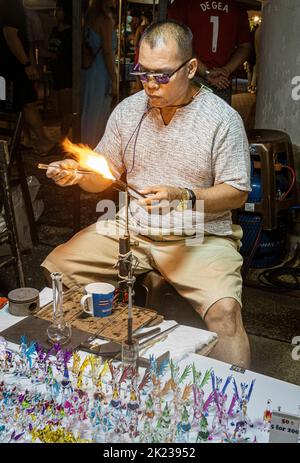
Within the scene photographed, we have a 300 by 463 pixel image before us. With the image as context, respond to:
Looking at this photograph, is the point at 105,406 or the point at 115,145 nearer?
the point at 105,406

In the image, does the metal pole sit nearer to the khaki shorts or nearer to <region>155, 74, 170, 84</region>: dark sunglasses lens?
the khaki shorts

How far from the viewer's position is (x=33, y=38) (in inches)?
381

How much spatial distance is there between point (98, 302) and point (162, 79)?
121cm

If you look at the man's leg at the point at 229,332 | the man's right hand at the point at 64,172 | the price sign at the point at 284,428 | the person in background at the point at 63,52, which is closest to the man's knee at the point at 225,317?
the man's leg at the point at 229,332

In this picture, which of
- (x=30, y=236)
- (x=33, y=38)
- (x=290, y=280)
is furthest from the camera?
(x=33, y=38)

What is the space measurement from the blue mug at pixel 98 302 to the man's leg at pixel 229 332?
587mm

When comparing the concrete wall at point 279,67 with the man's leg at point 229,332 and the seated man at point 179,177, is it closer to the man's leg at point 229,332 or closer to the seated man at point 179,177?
the seated man at point 179,177

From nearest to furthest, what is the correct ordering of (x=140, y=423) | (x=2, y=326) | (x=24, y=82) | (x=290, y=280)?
(x=140, y=423), (x=2, y=326), (x=290, y=280), (x=24, y=82)

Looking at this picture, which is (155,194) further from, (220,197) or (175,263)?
(175,263)

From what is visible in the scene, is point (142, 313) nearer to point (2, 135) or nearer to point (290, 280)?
point (290, 280)

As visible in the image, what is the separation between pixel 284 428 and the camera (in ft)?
5.72

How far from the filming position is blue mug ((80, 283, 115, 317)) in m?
2.68
